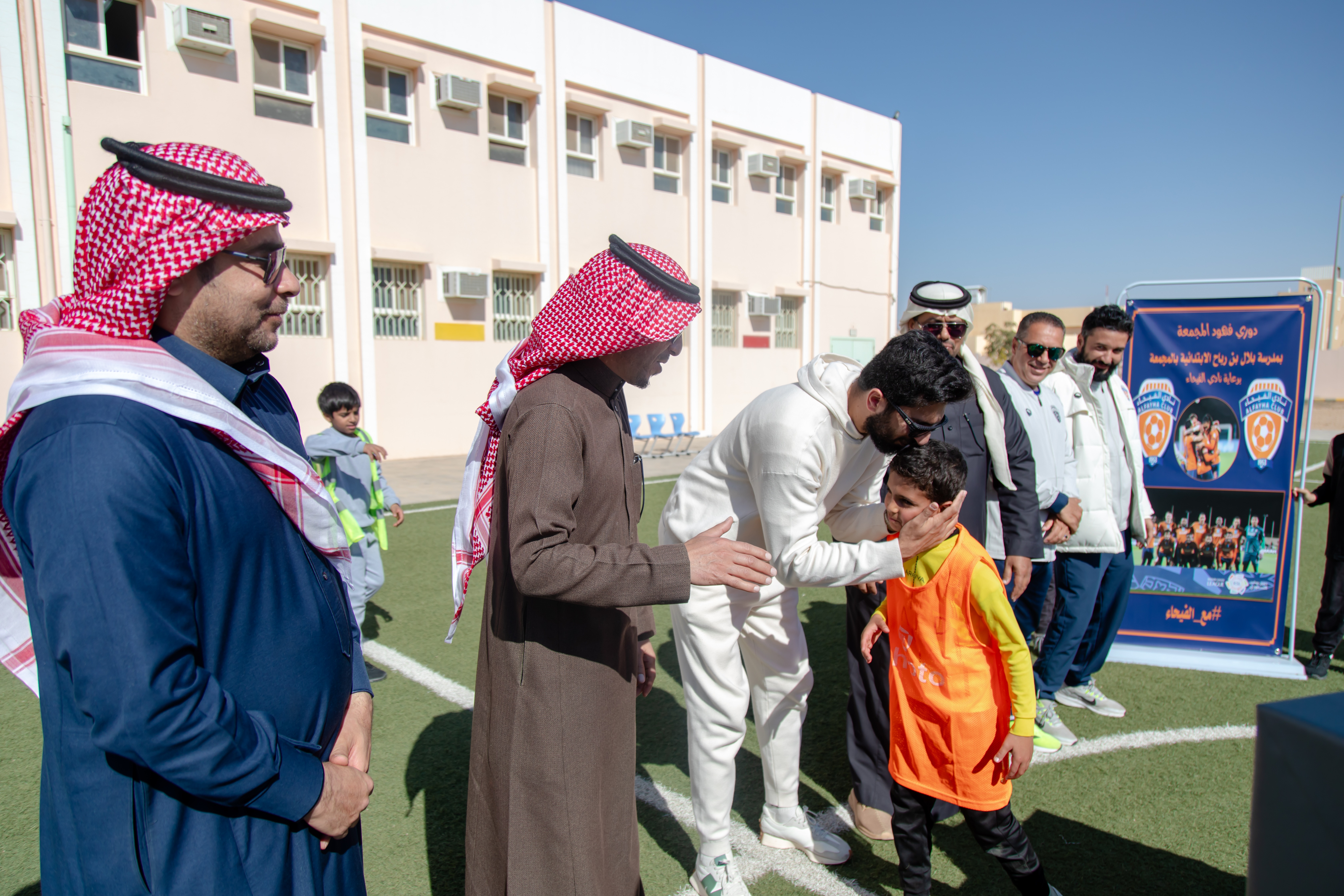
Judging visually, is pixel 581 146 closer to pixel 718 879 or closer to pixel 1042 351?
pixel 1042 351

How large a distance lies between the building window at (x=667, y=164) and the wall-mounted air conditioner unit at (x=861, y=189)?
660 cm

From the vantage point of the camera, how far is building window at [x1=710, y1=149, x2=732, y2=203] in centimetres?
1995

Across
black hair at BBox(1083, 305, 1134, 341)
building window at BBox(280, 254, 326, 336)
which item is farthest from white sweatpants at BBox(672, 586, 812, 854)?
building window at BBox(280, 254, 326, 336)

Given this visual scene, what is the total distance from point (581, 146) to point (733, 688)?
1629cm

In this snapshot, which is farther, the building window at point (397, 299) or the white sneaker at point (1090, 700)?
the building window at point (397, 299)

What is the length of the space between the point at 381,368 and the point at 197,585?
13.4m

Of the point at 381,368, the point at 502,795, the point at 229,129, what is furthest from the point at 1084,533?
the point at 229,129

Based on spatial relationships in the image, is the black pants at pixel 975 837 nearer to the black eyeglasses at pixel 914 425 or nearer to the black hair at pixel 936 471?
the black hair at pixel 936 471

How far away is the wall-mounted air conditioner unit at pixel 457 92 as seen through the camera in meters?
14.2

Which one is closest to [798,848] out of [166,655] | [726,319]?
[166,655]

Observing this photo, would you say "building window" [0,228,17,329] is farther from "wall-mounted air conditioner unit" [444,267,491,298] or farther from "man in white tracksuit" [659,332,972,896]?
"man in white tracksuit" [659,332,972,896]

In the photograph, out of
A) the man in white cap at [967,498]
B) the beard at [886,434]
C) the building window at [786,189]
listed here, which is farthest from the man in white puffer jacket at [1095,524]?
the building window at [786,189]

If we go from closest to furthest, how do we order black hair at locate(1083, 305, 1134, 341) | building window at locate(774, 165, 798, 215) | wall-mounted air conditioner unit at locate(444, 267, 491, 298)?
black hair at locate(1083, 305, 1134, 341), wall-mounted air conditioner unit at locate(444, 267, 491, 298), building window at locate(774, 165, 798, 215)

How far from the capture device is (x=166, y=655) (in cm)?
121
